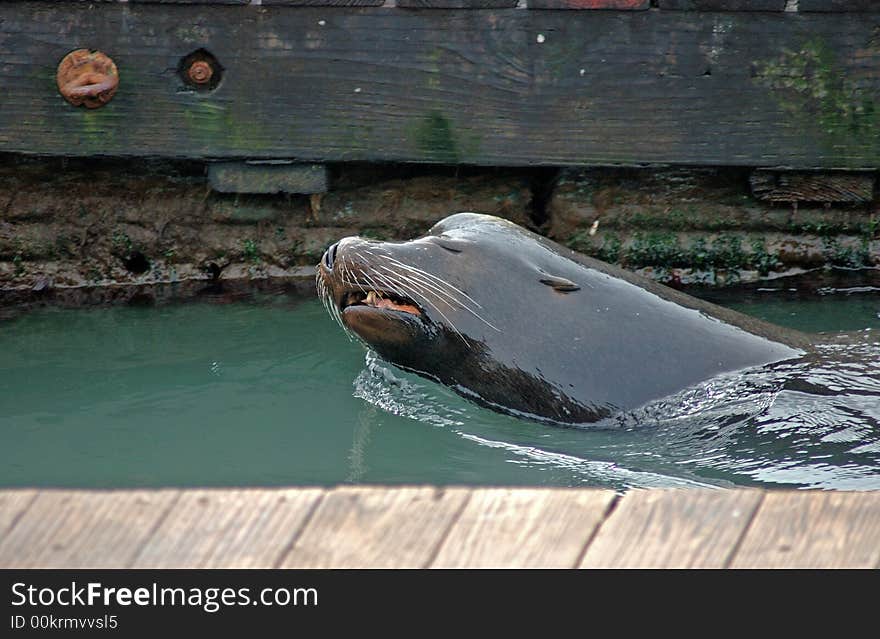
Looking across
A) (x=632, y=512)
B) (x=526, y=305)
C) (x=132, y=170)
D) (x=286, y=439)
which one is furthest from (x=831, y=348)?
(x=132, y=170)

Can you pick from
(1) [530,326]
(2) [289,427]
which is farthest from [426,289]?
(2) [289,427]

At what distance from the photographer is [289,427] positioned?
183 inches

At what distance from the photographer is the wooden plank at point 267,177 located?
18.4 feet

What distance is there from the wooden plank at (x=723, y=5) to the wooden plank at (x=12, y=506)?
3.80 meters

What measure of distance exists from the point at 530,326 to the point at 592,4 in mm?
1651

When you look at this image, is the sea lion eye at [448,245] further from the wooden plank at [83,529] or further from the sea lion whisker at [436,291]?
the wooden plank at [83,529]

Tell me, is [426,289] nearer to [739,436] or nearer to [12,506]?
[739,436]

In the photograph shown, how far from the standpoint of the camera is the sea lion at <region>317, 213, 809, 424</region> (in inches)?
173

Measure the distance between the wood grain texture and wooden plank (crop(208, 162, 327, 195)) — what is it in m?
0.08

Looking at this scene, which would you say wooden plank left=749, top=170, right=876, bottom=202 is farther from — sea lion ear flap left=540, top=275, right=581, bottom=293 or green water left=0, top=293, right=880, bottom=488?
sea lion ear flap left=540, top=275, right=581, bottom=293

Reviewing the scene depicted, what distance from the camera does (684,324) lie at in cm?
448

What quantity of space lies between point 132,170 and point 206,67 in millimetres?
767

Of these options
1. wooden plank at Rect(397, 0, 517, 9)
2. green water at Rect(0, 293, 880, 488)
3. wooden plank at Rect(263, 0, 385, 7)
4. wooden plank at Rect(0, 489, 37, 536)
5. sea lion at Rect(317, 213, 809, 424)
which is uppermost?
wooden plank at Rect(397, 0, 517, 9)

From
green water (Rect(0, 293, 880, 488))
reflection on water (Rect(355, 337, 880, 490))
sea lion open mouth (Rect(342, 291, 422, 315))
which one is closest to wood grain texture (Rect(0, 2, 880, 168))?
green water (Rect(0, 293, 880, 488))
